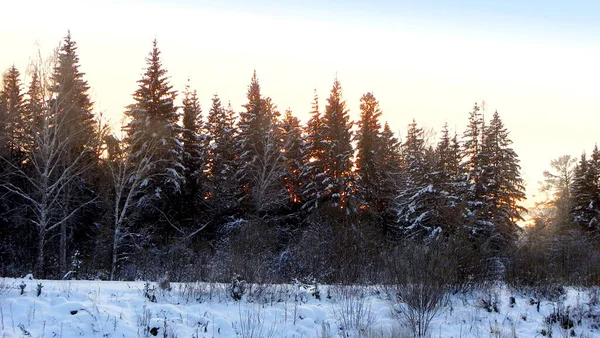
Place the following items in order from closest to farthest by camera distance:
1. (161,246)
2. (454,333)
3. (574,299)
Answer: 1. (454,333)
2. (574,299)
3. (161,246)

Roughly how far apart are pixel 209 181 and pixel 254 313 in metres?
21.8

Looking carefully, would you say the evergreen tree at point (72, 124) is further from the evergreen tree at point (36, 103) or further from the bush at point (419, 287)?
the bush at point (419, 287)

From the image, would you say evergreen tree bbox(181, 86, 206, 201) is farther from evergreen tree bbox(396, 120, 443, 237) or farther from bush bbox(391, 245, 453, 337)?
bush bbox(391, 245, 453, 337)

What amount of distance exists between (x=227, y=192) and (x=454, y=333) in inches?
863

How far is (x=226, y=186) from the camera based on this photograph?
30453mm

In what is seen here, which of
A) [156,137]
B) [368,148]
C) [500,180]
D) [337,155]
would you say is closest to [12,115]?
[156,137]

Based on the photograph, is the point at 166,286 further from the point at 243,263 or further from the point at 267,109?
the point at 267,109

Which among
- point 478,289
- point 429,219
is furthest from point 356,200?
point 478,289

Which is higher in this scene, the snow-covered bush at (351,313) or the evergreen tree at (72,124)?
the evergreen tree at (72,124)

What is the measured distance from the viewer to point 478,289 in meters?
14.3

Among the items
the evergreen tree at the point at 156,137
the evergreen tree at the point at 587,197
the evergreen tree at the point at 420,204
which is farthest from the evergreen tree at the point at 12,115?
the evergreen tree at the point at 587,197

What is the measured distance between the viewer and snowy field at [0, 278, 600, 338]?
29.0ft

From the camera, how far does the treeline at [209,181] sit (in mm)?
23297

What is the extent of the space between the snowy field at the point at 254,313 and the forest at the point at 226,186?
4.63m
